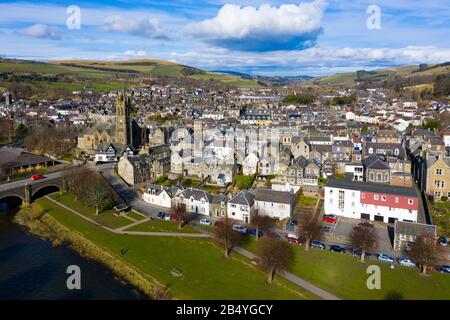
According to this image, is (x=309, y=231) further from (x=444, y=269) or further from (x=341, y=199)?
(x=444, y=269)

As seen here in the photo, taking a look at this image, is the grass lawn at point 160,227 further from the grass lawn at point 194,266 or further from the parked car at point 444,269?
the parked car at point 444,269

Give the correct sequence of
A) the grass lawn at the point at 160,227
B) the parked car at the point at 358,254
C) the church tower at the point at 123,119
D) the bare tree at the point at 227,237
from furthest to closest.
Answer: the church tower at the point at 123,119 < the grass lawn at the point at 160,227 < the bare tree at the point at 227,237 < the parked car at the point at 358,254

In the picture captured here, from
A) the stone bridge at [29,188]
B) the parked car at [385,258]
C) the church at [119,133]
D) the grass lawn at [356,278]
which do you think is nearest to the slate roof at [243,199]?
the grass lawn at [356,278]

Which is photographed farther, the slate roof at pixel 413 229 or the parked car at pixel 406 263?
the slate roof at pixel 413 229

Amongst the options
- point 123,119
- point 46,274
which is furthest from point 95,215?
point 123,119

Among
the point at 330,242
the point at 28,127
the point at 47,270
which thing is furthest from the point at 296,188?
the point at 28,127

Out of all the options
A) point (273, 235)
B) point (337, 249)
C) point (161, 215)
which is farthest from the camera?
point (161, 215)
